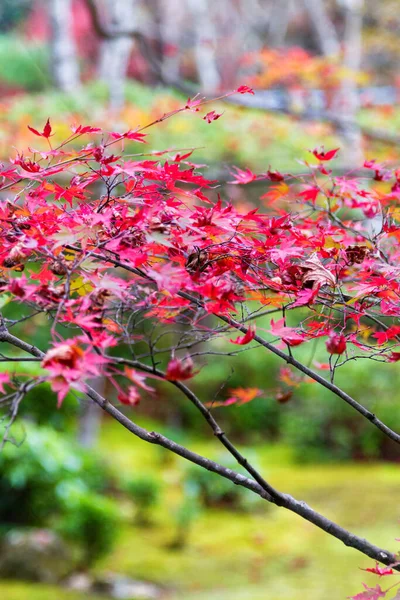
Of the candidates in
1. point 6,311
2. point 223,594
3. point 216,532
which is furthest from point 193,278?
point 6,311

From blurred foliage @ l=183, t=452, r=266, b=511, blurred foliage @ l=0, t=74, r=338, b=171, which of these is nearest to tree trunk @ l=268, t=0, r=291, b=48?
blurred foliage @ l=0, t=74, r=338, b=171

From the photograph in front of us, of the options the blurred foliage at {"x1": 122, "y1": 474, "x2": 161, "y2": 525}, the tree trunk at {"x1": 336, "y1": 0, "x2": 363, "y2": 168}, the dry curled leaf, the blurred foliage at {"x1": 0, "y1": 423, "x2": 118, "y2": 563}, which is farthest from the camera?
the tree trunk at {"x1": 336, "y1": 0, "x2": 363, "y2": 168}

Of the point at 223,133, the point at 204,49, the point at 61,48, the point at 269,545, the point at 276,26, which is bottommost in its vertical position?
the point at 269,545

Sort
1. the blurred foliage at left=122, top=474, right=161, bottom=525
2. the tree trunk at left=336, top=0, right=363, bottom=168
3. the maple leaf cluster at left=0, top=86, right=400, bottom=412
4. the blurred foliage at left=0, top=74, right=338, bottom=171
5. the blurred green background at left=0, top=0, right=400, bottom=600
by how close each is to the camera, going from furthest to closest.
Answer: the tree trunk at left=336, top=0, right=363, bottom=168 → the blurred foliage at left=0, top=74, right=338, bottom=171 → the blurred foliage at left=122, top=474, right=161, bottom=525 → the blurred green background at left=0, top=0, right=400, bottom=600 → the maple leaf cluster at left=0, top=86, right=400, bottom=412

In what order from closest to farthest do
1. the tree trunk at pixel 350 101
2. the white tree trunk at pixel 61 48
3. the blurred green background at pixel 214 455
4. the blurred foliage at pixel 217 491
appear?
1. the blurred green background at pixel 214 455
2. the blurred foliage at pixel 217 491
3. the tree trunk at pixel 350 101
4. the white tree trunk at pixel 61 48

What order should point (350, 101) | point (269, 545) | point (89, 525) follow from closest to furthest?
1. point (89, 525)
2. point (269, 545)
3. point (350, 101)

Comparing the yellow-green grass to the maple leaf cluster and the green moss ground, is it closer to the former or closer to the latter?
the green moss ground

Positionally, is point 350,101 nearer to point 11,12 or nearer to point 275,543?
point 275,543

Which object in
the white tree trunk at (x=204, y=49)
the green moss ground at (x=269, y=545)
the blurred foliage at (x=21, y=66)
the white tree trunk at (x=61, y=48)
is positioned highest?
the blurred foliage at (x=21, y=66)

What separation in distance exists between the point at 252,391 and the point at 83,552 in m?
3.41

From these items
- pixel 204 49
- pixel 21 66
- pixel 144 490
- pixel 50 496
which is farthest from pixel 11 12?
pixel 50 496

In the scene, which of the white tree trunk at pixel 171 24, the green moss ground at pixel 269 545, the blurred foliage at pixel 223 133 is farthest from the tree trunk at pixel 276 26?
the green moss ground at pixel 269 545

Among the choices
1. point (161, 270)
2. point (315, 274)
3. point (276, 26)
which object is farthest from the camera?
point (276, 26)

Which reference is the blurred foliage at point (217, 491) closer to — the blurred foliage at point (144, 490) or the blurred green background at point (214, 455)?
the blurred green background at point (214, 455)
